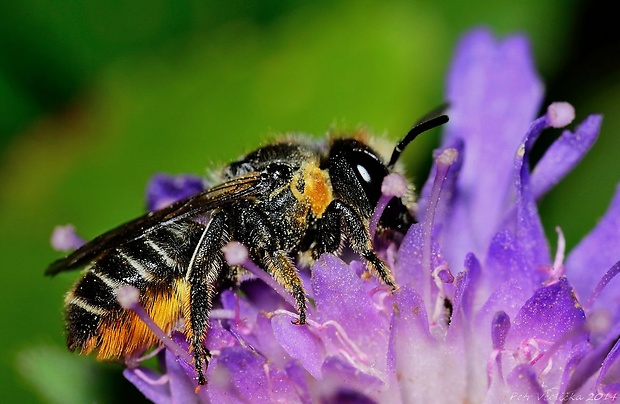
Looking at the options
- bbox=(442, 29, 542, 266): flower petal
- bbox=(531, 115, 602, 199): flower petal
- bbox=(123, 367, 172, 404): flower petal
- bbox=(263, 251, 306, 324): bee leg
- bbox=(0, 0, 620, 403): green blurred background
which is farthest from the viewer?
bbox=(0, 0, 620, 403): green blurred background

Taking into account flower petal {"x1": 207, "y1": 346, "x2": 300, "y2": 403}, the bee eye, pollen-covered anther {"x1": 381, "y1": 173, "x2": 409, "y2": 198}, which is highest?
the bee eye

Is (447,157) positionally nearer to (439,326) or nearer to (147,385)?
(439,326)

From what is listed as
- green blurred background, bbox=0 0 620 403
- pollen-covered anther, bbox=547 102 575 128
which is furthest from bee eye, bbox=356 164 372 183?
green blurred background, bbox=0 0 620 403

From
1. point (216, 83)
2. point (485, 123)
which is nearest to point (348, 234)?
point (485, 123)

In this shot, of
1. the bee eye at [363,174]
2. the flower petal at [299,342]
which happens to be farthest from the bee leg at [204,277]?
the bee eye at [363,174]

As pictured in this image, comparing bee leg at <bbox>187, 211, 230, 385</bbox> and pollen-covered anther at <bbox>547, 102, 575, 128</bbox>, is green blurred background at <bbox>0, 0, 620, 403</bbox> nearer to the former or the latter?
pollen-covered anther at <bbox>547, 102, 575, 128</bbox>

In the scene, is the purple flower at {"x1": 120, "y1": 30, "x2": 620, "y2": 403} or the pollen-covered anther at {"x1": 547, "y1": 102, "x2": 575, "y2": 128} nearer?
the purple flower at {"x1": 120, "y1": 30, "x2": 620, "y2": 403}
